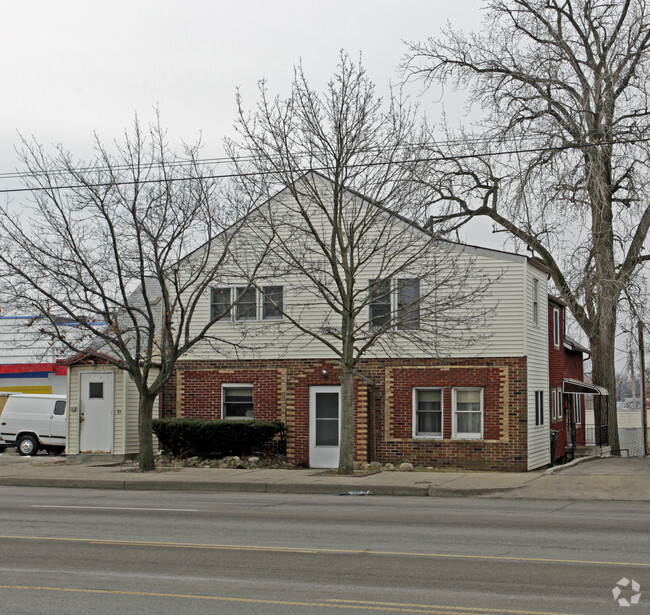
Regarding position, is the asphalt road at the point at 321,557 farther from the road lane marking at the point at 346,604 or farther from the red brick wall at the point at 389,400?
the red brick wall at the point at 389,400

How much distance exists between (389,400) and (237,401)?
15.7ft

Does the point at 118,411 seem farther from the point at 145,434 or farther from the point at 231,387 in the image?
the point at 145,434

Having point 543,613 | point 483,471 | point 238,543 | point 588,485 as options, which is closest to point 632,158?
point 483,471

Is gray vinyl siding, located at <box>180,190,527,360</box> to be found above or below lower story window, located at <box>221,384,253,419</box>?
above

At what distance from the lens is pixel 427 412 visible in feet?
80.1

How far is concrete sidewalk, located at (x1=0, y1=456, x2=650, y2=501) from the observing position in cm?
1790

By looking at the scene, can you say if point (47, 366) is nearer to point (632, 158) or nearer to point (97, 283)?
point (97, 283)

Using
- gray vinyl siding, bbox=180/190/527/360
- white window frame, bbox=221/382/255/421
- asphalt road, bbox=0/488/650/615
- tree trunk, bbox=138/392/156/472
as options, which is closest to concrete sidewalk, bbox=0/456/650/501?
tree trunk, bbox=138/392/156/472

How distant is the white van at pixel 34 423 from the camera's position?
30.1 m

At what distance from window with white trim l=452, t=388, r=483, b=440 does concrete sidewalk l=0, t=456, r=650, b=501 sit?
104 inches

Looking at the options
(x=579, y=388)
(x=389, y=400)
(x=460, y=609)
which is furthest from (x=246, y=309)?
(x=460, y=609)

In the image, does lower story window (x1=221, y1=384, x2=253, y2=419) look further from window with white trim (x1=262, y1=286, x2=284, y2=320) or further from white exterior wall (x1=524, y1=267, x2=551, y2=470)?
white exterior wall (x1=524, y1=267, x2=551, y2=470)

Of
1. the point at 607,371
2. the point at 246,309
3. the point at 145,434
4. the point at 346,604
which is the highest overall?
the point at 246,309

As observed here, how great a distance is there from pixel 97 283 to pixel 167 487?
18.0 ft
